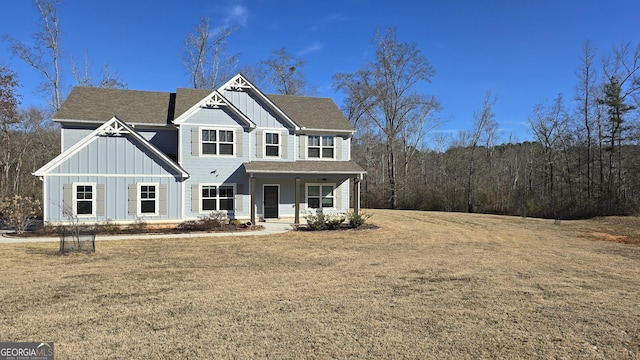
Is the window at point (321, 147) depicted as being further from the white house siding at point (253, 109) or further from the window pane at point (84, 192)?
the window pane at point (84, 192)

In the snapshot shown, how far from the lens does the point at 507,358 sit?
416 centimetres

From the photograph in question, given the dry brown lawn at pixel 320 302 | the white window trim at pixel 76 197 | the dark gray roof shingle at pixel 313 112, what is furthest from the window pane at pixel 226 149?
the dry brown lawn at pixel 320 302

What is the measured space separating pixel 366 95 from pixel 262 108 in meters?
19.3

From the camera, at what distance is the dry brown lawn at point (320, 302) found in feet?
14.6

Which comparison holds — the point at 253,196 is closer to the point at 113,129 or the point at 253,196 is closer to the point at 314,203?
the point at 314,203

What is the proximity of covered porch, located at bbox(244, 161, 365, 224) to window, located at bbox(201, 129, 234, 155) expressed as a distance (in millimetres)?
1362

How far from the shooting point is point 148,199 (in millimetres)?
16797

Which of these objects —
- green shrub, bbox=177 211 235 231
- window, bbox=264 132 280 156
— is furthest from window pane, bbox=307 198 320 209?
green shrub, bbox=177 211 235 231

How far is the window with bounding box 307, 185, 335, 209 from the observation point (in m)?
20.6

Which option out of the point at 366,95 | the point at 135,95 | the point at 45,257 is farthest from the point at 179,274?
the point at 366,95

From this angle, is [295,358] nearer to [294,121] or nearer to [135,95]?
[294,121]

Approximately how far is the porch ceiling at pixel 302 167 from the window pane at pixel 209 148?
5.85 ft

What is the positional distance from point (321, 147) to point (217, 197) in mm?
Answer: 6445

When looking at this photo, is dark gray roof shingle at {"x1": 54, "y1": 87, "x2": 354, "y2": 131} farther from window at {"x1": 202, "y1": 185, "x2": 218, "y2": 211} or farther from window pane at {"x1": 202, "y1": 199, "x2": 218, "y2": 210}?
window pane at {"x1": 202, "y1": 199, "x2": 218, "y2": 210}
